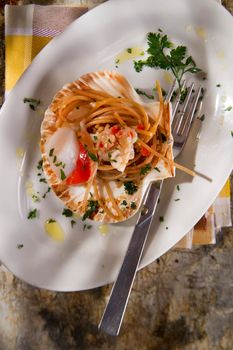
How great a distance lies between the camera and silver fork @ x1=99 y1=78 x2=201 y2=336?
1136 millimetres

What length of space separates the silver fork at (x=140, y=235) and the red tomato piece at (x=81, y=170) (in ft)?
0.59

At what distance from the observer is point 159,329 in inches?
52.7

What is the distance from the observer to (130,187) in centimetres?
115

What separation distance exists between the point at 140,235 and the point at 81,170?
24 cm

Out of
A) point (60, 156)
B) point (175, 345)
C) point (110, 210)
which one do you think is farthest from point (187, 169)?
point (175, 345)

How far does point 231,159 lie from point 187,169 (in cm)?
13

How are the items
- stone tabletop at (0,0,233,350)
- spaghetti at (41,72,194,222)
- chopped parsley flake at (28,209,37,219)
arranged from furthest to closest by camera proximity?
1. stone tabletop at (0,0,233,350)
2. chopped parsley flake at (28,209,37,219)
3. spaghetti at (41,72,194,222)

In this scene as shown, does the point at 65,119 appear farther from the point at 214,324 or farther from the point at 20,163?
the point at 214,324

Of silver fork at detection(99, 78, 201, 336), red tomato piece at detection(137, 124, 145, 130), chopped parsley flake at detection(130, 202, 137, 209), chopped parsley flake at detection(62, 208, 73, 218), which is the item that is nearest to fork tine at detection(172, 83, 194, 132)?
silver fork at detection(99, 78, 201, 336)

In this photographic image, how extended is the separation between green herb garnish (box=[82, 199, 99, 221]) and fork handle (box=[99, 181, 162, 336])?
0.13 meters

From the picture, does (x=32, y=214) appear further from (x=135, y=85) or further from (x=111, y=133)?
(x=135, y=85)

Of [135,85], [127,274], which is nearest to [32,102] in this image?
[135,85]

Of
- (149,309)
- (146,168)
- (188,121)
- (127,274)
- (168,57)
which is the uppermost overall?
(168,57)

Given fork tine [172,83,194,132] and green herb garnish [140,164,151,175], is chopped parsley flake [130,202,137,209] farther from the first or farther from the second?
fork tine [172,83,194,132]
